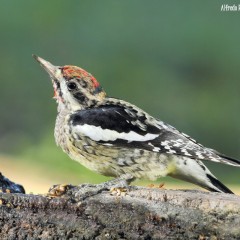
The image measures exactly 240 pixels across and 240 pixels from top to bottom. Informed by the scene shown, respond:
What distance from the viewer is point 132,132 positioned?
18.0ft

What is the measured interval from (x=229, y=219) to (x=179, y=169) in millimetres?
1214

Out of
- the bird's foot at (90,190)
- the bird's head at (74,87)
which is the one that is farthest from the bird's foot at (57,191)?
the bird's head at (74,87)

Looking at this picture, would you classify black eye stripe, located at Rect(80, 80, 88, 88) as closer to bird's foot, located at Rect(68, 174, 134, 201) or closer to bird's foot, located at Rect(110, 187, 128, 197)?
bird's foot, located at Rect(68, 174, 134, 201)

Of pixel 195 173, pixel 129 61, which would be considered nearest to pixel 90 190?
pixel 195 173

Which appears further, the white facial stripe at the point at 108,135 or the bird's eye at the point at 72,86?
the bird's eye at the point at 72,86

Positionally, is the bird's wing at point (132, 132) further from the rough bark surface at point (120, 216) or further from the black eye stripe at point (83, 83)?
the rough bark surface at point (120, 216)

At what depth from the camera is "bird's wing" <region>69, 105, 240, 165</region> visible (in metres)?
5.41

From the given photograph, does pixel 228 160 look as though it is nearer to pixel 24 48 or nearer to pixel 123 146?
pixel 123 146

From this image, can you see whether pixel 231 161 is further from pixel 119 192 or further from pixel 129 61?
pixel 129 61

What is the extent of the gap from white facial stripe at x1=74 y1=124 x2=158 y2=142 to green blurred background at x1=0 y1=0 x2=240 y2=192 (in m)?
6.03

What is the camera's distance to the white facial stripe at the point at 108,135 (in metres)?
5.45

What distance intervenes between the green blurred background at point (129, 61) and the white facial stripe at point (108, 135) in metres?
6.03

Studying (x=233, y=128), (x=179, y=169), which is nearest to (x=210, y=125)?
(x=233, y=128)

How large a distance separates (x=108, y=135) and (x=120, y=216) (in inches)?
48.1
